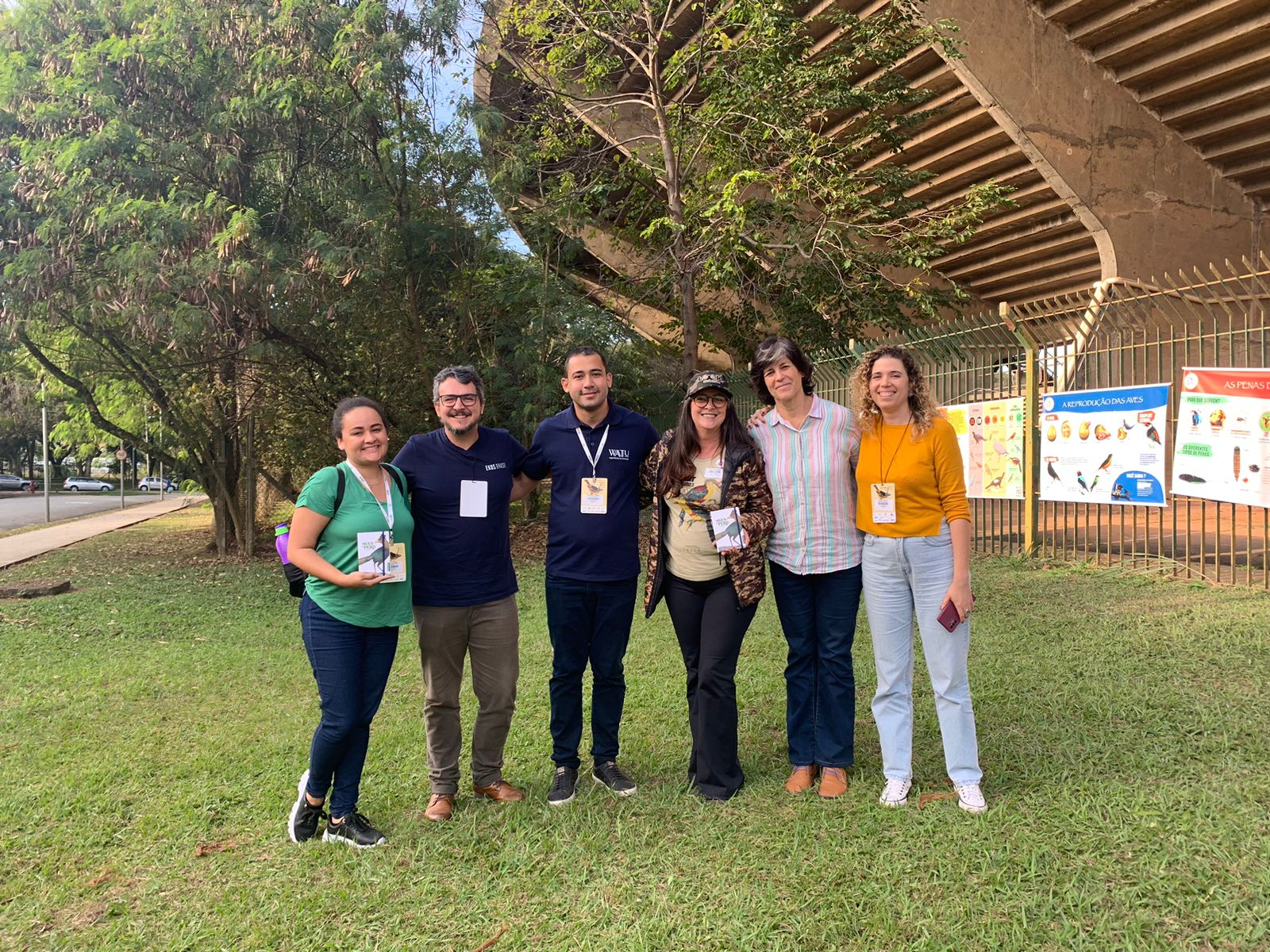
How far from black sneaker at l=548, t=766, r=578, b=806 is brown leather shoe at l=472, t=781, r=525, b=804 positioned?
14 cm

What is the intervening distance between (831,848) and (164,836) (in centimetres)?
256

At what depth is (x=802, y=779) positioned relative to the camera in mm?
3467

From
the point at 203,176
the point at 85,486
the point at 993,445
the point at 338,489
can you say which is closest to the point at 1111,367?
the point at 993,445

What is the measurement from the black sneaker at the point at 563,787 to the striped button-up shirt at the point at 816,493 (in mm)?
1240

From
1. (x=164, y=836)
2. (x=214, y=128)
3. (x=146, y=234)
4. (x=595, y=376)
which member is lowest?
(x=164, y=836)

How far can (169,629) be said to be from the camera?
753cm

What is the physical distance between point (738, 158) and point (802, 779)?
30.4ft

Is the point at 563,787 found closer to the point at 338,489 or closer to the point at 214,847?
the point at 214,847

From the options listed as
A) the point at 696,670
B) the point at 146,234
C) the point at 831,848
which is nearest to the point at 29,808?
the point at 696,670

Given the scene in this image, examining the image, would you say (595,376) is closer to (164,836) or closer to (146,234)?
(164,836)

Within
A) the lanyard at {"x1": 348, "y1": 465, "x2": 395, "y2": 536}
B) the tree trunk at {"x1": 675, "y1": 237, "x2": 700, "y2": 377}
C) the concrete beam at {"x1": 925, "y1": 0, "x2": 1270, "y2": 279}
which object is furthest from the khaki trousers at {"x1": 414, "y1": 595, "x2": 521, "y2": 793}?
the concrete beam at {"x1": 925, "y1": 0, "x2": 1270, "y2": 279}

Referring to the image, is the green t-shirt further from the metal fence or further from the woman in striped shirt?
the metal fence

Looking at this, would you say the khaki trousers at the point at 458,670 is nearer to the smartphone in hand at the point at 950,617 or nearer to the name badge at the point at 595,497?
the name badge at the point at 595,497

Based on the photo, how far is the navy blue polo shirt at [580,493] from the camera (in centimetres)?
343
